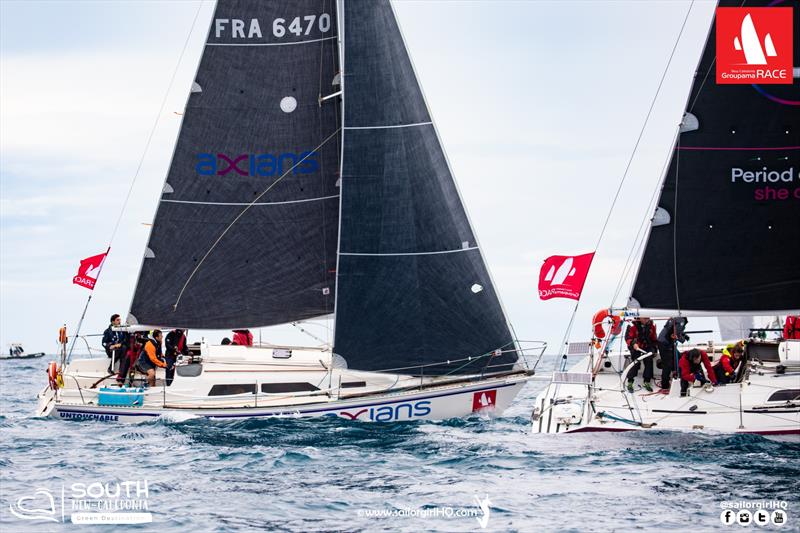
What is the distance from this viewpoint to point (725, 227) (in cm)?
2147

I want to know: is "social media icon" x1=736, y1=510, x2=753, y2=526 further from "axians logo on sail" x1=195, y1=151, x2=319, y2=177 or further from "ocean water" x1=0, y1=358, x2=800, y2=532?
"axians logo on sail" x1=195, y1=151, x2=319, y2=177

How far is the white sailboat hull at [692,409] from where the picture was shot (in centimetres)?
1895

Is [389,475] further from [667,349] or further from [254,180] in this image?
[254,180]

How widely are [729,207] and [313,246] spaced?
935 centimetres

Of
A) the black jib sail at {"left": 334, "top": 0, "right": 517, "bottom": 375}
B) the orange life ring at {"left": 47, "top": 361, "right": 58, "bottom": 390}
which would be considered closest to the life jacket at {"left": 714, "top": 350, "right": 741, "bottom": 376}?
the black jib sail at {"left": 334, "top": 0, "right": 517, "bottom": 375}

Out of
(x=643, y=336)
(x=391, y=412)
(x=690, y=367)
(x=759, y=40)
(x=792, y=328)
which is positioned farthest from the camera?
(x=792, y=328)

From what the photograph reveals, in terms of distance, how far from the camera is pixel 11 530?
553 inches

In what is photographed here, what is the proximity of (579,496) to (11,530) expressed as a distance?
26.3 ft

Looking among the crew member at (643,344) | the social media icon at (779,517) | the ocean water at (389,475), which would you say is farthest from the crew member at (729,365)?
the social media icon at (779,517)

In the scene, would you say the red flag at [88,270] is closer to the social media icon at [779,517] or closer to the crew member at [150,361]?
the crew member at [150,361]

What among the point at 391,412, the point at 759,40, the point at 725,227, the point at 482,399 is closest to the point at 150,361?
the point at 391,412

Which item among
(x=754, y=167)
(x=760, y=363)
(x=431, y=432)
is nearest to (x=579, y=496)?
(x=431, y=432)

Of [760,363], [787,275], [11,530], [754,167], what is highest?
[754,167]

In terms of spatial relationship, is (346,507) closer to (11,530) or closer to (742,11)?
(11,530)
